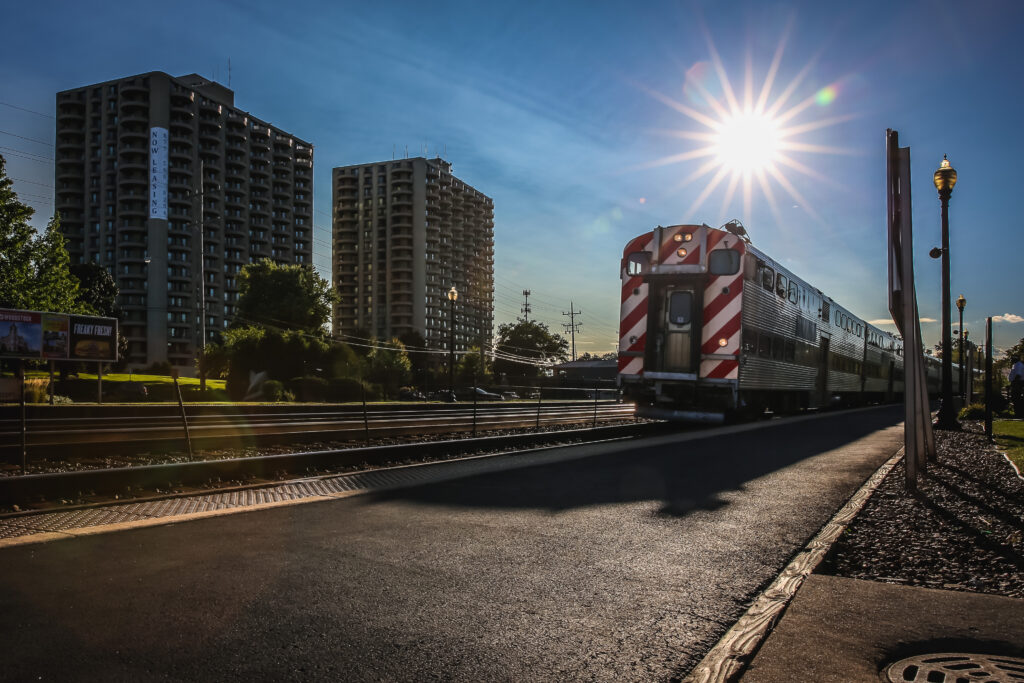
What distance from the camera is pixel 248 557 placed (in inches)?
175

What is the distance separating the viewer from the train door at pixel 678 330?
16.2 meters

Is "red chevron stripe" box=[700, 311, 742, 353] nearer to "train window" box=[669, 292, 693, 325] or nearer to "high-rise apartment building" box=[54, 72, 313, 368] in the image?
"train window" box=[669, 292, 693, 325]

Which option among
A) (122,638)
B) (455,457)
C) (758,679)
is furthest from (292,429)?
(758,679)

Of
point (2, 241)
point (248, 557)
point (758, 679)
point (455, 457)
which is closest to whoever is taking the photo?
point (758, 679)

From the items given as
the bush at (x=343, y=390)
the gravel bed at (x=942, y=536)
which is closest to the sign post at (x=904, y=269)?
the gravel bed at (x=942, y=536)

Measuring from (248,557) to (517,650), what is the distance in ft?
7.15

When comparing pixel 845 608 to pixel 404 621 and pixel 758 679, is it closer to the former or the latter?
pixel 758 679

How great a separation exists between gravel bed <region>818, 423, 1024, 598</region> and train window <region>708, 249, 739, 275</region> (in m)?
7.95

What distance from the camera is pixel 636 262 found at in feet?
55.4

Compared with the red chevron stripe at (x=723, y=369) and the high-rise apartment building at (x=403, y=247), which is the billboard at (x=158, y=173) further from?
the red chevron stripe at (x=723, y=369)

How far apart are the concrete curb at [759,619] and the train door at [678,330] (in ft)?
34.8

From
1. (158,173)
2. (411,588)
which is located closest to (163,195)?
(158,173)

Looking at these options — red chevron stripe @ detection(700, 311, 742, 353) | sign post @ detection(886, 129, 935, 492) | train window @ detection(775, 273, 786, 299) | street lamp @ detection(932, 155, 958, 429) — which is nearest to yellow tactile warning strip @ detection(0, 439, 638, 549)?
sign post @ detection(886, 129, 935, 492)

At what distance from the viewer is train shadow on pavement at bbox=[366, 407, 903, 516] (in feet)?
22.2
